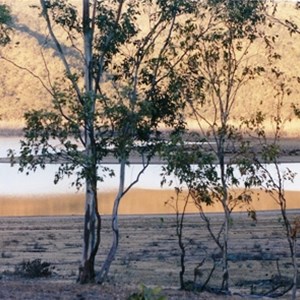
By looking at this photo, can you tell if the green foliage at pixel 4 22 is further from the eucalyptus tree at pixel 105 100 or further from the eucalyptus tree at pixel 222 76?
the eucalyptus tree at pixel 222 76

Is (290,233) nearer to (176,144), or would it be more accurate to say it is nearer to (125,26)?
(176,144)

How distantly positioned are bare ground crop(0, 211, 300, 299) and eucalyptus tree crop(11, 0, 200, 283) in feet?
4.17

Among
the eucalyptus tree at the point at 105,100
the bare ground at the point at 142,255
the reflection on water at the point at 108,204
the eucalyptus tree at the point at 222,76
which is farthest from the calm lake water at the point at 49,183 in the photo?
the eucalyptus tree at the point at 105,100

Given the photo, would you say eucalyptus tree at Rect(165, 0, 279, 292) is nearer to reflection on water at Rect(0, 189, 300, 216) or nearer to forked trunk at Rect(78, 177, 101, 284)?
forked trunk at Rect(78, 177, 101, 284)

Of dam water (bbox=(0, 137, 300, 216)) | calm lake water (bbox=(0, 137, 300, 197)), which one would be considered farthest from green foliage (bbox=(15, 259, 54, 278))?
calm lake water (bbox=(0, 137, 300, 197))

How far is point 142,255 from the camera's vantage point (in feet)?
63.4

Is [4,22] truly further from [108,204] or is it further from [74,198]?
[74,198]

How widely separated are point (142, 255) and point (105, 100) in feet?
24.2

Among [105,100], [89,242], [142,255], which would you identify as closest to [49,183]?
[142,255]

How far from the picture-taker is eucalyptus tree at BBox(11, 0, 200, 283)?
12266 mm

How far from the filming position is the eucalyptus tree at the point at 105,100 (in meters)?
12.3

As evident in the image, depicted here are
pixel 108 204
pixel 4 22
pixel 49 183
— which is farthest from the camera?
pixel 49 183

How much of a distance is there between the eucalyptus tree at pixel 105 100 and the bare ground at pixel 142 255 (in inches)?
50.0

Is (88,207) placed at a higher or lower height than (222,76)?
lower
